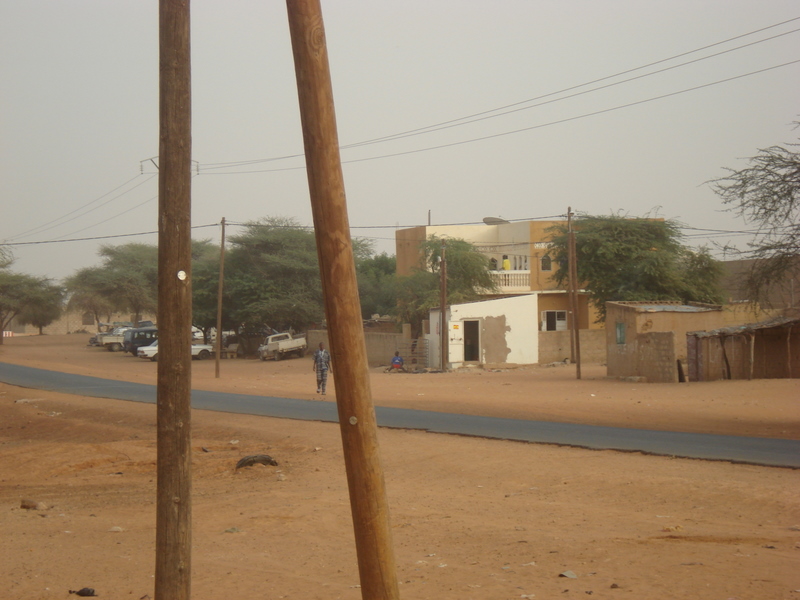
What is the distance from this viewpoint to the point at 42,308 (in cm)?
8081

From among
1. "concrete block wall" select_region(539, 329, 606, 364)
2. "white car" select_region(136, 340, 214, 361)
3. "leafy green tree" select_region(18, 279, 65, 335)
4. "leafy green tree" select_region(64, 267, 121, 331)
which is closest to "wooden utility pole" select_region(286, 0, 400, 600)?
"concrete block wall" select_region(539, 329, 606, 364)

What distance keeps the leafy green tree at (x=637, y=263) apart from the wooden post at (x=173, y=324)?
42.7 m

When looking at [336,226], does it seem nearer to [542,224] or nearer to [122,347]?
[542,224]

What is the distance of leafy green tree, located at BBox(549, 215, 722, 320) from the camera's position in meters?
45.2

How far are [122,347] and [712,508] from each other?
2442 inches

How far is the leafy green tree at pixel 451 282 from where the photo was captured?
54.3m

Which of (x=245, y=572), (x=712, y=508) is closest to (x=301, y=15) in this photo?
(x=245, y=572)

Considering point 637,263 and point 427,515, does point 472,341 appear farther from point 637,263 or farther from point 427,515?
point 427,515

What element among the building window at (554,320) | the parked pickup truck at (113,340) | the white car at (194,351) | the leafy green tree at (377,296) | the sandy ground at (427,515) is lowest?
the sandy ground at (427,515)

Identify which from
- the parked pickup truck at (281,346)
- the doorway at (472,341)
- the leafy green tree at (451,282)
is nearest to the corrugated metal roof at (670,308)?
the doorway at (472,341)

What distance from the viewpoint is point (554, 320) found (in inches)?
2133

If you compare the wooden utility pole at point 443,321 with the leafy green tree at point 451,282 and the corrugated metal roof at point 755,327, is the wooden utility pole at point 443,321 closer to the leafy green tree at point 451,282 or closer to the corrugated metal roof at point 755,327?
the leafy green tree at point 451,282

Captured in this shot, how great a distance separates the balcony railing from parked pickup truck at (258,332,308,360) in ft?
49.6

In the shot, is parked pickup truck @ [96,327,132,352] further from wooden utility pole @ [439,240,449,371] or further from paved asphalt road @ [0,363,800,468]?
paved asphalt road @ [0,363,800,468]
